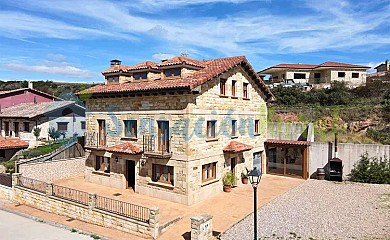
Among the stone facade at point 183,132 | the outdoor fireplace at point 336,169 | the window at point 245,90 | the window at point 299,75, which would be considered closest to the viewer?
the stone facade at point 183,132

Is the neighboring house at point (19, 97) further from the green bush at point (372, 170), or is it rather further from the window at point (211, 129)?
the green bush at point (372, 170)

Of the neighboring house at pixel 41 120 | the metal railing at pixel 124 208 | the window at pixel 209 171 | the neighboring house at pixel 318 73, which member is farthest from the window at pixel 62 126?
the neighboring house at pixel 318 73

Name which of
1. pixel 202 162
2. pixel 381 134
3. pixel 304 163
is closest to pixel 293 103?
pixel 381 134

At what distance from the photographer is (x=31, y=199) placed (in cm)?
1731

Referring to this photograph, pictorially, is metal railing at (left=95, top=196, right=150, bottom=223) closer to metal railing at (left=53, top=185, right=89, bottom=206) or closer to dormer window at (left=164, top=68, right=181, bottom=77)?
metal railing at (left=53, top=185, right=89, bottom=206)

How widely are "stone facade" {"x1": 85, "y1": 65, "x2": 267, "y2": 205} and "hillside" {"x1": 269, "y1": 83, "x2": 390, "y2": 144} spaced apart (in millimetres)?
8610

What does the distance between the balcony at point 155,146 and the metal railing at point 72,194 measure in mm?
3739

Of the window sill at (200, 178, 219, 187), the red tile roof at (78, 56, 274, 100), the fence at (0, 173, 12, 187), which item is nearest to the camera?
the red tile roof at (78, 56, 274, 100)

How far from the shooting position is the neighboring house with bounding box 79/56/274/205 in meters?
16.0

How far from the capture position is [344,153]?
2012 cm

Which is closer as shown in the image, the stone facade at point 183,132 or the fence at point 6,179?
the stone facade at point 183,132

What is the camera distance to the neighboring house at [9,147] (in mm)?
25544

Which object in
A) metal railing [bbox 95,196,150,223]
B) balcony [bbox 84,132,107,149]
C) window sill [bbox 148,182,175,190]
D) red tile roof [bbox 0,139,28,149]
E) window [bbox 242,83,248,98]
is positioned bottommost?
metal railing [bbox 95,196,150,223]

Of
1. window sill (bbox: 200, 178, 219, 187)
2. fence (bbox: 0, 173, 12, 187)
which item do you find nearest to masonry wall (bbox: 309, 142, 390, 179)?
window sill (bbox: 200, 178, 219, 187)
